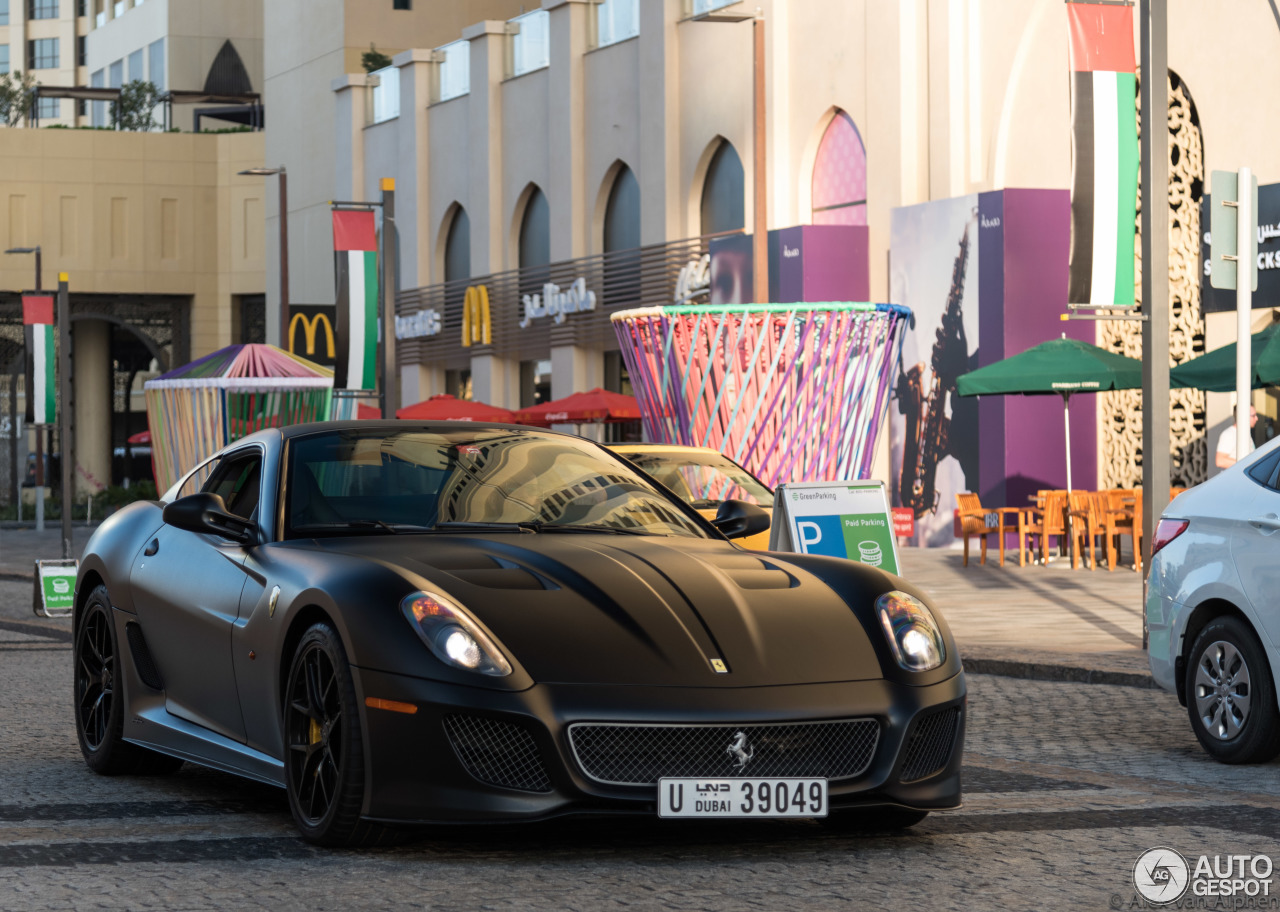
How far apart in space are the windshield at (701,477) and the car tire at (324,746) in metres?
9.46

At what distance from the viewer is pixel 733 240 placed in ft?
103

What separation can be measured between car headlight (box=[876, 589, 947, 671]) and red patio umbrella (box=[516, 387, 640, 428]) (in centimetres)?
2467

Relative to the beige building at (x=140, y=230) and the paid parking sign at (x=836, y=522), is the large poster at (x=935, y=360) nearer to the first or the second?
the paid parking sign at (x=836, y=522)

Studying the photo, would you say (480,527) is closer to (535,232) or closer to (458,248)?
(535,232)

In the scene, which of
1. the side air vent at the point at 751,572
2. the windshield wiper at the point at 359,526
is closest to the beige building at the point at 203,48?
the windshield wiper at the point at 359,526

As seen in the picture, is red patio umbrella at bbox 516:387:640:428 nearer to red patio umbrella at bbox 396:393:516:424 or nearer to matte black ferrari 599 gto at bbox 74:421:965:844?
red patio umbrella at bbox 396:393:516:424

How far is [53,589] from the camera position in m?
19.0

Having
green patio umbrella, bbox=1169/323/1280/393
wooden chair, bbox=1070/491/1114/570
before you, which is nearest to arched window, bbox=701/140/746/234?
wooden chair, bbox=1070/491/1114/570

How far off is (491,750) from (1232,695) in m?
4.10

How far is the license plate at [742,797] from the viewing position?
5.88 meters

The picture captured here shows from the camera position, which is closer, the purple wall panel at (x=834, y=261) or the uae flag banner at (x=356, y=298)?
the uae flag banner at (x=356, y=298)

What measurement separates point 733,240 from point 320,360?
8.32 metres

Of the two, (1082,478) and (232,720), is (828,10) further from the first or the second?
(232,720)

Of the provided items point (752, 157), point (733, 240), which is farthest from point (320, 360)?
point (752, 157)
